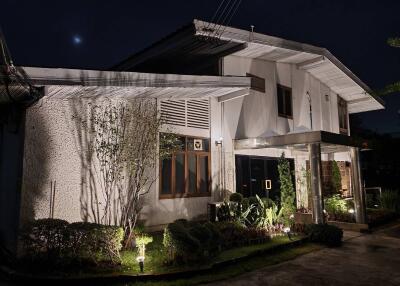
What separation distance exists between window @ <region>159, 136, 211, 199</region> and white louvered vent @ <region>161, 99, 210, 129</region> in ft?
1.72

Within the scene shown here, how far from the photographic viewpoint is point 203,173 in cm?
1122

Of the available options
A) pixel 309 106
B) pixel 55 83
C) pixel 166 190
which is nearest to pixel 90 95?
pixel 55 83

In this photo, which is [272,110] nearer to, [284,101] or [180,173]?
[284,101]

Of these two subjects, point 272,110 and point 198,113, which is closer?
point 198,113

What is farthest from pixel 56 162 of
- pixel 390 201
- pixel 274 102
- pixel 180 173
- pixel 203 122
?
pixel 390 201

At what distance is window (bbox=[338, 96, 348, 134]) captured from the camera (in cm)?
1898

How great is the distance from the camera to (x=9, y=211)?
7387 mm

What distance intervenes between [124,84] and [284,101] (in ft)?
29.2

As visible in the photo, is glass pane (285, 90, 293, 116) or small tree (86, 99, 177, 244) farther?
glass pane (285, 90, 293, 116)

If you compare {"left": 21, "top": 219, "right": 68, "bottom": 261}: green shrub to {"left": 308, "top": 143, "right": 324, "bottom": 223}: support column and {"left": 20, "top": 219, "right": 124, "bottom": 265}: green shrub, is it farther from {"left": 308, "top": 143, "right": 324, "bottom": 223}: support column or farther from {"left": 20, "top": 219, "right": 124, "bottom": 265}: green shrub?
{"left": 308, "top": 143, "right": 324, "bottom": 223}: support column

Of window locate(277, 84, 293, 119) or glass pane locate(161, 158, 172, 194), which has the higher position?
window locate(277, 84, 293, 119)

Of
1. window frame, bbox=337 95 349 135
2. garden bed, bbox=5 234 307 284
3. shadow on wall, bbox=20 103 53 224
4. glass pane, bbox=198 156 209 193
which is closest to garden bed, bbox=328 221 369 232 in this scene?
garden bed, bbox=5 234 307 284

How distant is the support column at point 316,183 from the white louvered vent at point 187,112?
12.1ft

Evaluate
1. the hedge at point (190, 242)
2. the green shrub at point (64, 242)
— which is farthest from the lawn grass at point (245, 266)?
the green shrub at point (64, 242)
